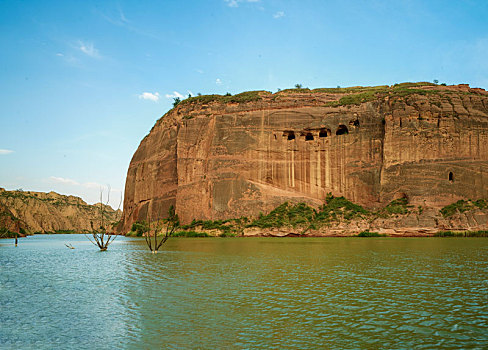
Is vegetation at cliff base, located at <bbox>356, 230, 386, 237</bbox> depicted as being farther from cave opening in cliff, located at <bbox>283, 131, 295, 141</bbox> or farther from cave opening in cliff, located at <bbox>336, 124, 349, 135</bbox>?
cave opening in cliff, located at <bbox>283, 131, 295, 141</bbox>

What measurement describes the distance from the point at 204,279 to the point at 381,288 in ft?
19.9

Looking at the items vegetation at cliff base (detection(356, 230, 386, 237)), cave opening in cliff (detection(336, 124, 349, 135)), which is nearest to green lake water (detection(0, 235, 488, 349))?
vegetation at cliff base (detection(356, 230, 386, 237))

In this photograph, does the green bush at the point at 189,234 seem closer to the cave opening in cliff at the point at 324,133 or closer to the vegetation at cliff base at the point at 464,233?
the cave opening in cliff at the point at 324,133

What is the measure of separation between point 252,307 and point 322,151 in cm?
4182

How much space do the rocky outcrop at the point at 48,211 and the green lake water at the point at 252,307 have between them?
224ft

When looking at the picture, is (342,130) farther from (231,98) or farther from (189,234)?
(189,234)

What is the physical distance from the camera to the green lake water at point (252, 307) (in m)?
7.89

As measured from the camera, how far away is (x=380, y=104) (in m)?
49.1

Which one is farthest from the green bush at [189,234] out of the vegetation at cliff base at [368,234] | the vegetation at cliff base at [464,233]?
the vegetation at cliff base at [464,233]

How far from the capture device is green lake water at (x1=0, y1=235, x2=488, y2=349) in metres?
7.89

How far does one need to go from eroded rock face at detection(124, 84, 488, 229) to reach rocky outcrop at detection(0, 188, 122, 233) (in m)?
35.1

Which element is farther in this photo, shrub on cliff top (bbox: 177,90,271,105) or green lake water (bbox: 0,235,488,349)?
shrub on cliff top (bbox: 177,90,271,105)

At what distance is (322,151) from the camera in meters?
50.7

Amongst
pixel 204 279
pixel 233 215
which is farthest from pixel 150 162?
pixel 204 279
